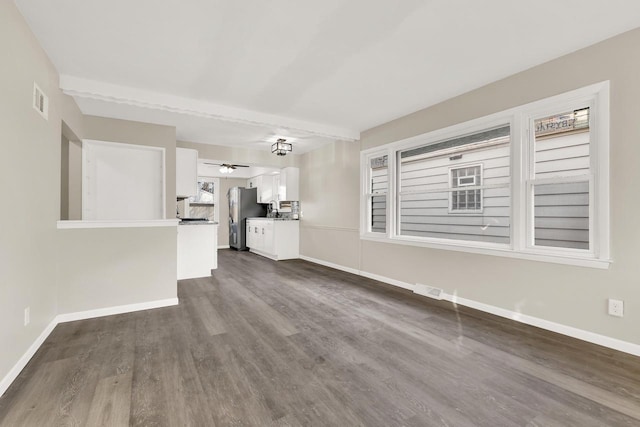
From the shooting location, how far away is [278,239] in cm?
666

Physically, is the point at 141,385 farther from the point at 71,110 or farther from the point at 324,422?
the point at 71,110

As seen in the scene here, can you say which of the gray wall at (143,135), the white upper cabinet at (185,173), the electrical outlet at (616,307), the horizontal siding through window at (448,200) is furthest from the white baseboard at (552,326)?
the gray wall at (143,135)

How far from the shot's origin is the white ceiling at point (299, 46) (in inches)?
81.5

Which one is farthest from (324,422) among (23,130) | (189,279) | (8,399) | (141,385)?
(189,279)

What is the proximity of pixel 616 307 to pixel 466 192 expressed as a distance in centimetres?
273

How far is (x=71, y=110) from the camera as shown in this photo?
3.54 m

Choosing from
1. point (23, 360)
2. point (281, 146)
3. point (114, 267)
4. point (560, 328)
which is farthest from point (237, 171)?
point (560, 328)

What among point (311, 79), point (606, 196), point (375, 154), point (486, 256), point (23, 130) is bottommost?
point (486, 256)

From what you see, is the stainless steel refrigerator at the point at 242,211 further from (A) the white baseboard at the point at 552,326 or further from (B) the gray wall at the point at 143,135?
(A) the white baseboard at the point at 552,326

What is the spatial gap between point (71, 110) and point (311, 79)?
2.93m

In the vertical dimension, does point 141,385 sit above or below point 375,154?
below

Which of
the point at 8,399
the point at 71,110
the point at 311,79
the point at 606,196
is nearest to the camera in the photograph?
the point at 8,399

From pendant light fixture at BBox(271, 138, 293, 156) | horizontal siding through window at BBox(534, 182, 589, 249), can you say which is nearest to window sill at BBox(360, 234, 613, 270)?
horizontal siding through window at BBox(534, 182, 589, 249)

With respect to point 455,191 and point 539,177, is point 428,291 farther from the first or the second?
point 539,177
